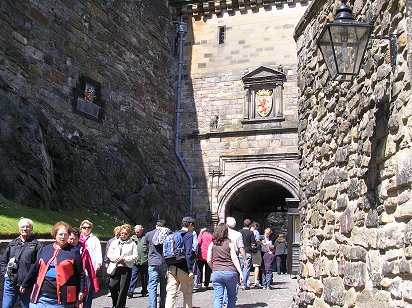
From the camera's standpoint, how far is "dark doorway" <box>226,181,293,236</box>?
17.0m

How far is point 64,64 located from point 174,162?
521cm

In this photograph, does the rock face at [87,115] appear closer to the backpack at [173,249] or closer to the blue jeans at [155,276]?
the blue jeans at [155,276]

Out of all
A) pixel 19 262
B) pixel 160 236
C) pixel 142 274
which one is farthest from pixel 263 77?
pixel 19 262

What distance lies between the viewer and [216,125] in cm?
1709

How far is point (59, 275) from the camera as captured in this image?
438 cm

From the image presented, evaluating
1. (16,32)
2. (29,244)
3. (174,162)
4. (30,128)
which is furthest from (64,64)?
(29,244)

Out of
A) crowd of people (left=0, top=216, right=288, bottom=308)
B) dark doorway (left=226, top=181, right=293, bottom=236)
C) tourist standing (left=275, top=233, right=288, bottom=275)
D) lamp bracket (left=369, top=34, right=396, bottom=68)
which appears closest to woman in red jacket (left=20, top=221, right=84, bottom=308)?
crowd of people (left=0, top=216, right=288, bottom=308)

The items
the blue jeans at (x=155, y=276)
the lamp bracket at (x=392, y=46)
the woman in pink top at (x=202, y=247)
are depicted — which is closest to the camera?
the lamp bracket at (x=392, y=46)

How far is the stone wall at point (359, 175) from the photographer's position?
135 inches

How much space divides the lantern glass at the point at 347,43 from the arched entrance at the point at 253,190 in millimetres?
12152

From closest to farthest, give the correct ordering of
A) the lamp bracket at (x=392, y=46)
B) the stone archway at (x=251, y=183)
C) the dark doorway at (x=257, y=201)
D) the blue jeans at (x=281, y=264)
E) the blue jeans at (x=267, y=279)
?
the lamp bracket at (x=392, y=46) → the blue jeans at (x=267, y=279) → the blue jeans at (x=281, y=264) → the stone archway at (x=251, y=183) → the dark doorway at (x=257, y=201)

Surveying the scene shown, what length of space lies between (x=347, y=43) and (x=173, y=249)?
139 inches

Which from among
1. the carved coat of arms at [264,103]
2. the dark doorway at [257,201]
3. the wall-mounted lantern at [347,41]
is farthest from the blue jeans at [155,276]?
the carved coat of arms at [264,103]

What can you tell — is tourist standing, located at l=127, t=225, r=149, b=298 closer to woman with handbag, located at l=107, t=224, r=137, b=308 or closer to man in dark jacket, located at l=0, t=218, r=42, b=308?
woman with handbag, located at l=107, t=224, r=137, b=308
